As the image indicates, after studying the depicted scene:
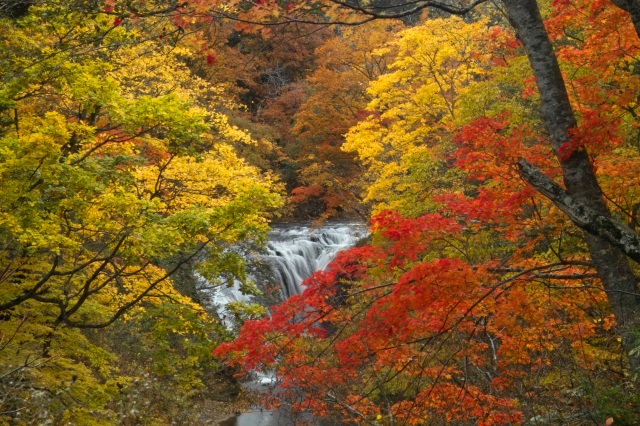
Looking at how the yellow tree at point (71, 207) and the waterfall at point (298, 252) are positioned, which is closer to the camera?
the yellow tree at point (71, 207)

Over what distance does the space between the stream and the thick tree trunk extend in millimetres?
13125

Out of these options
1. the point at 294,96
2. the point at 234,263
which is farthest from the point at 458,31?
the point at 294,96

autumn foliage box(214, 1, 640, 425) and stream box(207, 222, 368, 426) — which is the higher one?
autumn foliage box(214, 1, 640, 425)

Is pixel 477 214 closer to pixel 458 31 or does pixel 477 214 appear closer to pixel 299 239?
pixel 458 31

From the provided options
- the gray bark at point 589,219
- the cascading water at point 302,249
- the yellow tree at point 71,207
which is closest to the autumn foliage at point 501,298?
the gray bark at point 589,219

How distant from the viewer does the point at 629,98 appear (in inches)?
217

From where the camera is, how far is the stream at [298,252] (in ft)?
63.0

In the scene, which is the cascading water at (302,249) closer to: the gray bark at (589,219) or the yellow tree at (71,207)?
the yellow tree at (71,207)

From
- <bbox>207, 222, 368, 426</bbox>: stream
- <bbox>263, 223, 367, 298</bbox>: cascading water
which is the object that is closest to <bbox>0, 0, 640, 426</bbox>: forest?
<bbox>207, 222, 368, 426</bbox>: stream

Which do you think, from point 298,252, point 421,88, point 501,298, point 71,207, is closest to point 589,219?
point 501,298

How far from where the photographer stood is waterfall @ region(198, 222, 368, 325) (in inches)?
763

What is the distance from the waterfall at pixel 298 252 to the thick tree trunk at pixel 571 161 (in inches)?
546

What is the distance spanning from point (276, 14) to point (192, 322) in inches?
229

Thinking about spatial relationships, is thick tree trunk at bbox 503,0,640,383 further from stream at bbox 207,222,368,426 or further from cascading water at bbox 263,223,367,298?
cascading water at bbox 263,223,367,298
